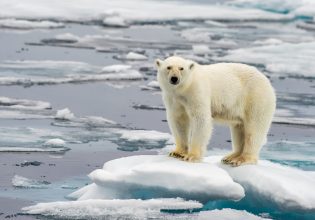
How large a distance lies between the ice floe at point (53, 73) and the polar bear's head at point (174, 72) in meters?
5.03

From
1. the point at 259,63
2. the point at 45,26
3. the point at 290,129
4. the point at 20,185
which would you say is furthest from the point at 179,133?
the point at 45,26

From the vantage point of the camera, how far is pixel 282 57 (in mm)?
13570

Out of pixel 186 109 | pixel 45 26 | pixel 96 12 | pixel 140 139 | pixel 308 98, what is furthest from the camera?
pixel 96 12

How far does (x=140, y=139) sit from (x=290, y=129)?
5.14 feet

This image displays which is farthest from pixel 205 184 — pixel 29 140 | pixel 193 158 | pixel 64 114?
pixel 64 114

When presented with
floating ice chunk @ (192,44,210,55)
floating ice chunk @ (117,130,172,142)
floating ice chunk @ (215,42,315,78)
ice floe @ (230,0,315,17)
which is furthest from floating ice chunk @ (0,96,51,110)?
ice floe @ (230,0,315,17)

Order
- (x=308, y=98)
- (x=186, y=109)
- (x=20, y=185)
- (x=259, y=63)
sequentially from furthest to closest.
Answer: (x=259, y=63)
(x=308, y=98)
(x=20, y=185)
(x=186, y=109)

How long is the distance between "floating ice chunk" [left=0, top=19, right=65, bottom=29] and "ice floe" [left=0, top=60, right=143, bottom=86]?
3706 mm

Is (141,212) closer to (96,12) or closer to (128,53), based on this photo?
(128,53)

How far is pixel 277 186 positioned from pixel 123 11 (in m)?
13.1

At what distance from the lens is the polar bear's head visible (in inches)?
226

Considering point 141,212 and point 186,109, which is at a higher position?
point 186,109

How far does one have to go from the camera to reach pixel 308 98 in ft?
34.5

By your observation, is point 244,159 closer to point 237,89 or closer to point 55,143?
point 237,89
